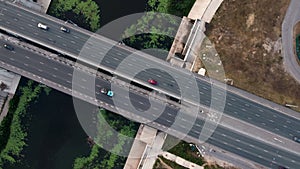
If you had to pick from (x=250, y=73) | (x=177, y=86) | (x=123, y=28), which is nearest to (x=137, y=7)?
(x=123, y=28)

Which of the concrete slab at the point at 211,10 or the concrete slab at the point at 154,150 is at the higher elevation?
the concrete slab at the point at 211,10

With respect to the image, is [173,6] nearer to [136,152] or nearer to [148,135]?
[148,135]

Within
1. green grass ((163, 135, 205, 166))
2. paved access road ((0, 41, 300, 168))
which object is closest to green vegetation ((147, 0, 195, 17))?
paved access road ((0, 41, 300, 168))

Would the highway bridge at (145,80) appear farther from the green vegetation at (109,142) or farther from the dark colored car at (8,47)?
the green vegetation at (109,142)

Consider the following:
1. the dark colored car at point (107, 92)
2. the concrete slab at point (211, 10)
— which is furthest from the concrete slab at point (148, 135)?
the concrete slab at point (211, 10)

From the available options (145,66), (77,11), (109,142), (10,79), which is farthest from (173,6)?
(10,79)

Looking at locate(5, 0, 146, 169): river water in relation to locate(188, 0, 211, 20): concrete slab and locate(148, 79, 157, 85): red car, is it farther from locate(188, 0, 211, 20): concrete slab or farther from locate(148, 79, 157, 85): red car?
locate(188, 0, 211, 20): concrete slab

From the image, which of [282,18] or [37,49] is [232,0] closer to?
[282,18]
